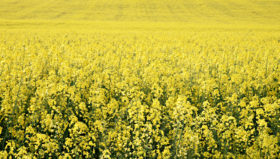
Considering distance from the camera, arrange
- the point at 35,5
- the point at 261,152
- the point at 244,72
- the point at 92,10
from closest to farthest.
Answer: the point at 261,152 < the point at 244,72 < the point at 92,10 < the point at 35,5

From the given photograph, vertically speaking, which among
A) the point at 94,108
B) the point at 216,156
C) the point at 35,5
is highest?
the point at 35,5

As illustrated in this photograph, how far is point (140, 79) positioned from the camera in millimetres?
5887

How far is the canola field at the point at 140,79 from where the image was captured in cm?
331

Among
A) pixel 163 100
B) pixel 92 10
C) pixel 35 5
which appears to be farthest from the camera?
pixel 35 5

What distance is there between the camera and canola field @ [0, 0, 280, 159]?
10.8 ft

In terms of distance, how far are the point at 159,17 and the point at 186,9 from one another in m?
10.1

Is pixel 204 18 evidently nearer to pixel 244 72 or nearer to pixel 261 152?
pixel 244 72

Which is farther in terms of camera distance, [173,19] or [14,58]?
[173,19]

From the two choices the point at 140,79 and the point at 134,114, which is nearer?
the point at 134,114

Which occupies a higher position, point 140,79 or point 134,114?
point 134,114

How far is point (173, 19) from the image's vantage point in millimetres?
45062

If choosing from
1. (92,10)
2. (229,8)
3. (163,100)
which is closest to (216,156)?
(163,100)

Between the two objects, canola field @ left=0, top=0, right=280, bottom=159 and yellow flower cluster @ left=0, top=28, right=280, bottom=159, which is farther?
canola field @ left=0, top=0, right=280, bottom=159

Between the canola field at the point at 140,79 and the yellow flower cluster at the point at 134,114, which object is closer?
the yellow flower cluster at the point at 134,114
